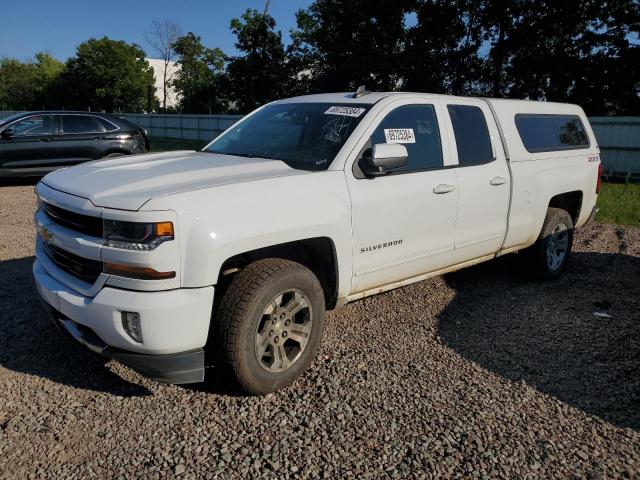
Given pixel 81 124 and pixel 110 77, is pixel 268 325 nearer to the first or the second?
pixel 81 124

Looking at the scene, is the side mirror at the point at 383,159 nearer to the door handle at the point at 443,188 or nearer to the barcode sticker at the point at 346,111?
the barcode sticker at the point at 346,111

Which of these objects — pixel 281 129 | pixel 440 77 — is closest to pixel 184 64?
pixel 440 77

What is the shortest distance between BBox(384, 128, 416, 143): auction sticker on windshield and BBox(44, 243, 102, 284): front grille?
2.18 m

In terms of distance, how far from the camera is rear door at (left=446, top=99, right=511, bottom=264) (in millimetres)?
4438

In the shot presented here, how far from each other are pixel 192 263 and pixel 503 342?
8.86ft

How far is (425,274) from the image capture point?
4328 millimetres

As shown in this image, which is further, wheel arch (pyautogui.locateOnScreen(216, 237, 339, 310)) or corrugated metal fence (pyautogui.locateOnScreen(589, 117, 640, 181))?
corrugated metal fence (pyautogui.locateOnScreen(589, 117, 640, 181))

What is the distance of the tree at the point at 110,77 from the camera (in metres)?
49.2

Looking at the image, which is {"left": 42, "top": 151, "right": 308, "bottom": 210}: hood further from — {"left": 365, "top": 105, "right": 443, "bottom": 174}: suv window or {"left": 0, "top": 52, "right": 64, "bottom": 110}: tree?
{"left": 0, "top": 52, "right": 64, "bottom": 110}: tree

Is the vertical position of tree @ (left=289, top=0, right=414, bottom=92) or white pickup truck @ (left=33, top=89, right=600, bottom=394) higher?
tree @ (left=289, top=0, right=414, bottom=92)

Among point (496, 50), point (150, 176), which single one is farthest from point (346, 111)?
point (496, 50)

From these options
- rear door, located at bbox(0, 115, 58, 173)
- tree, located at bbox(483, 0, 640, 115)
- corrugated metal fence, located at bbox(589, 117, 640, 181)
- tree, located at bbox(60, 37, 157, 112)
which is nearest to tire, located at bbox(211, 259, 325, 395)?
rear door, located at bbox(0, 115, 58, 173)

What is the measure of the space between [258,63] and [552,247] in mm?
35508

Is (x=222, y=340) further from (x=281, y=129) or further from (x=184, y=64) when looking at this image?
(x=184, y=64)
